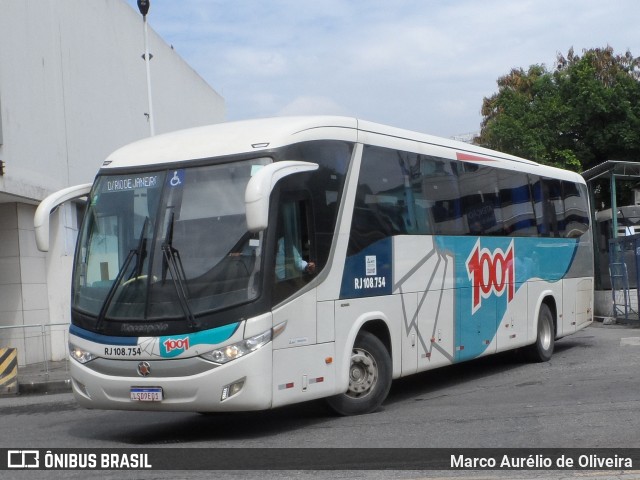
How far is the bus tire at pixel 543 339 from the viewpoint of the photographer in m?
15.8

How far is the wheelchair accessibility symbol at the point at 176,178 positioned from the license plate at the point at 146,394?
2.08m

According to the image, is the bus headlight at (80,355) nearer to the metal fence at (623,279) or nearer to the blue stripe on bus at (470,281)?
the blue stripe on bus at (470,281)

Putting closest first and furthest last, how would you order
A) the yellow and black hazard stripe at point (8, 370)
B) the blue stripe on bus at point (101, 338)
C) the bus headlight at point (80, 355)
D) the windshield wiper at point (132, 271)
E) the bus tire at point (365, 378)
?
1. the blue stripe on bus at point (101, 338)
2. the windshield wiper at point (132, 271)
3. the bus headlight at point (80, 355)
4. the bus tire at point (365, 378)
5. the yellow and black hazard stripe at point (8, 370)

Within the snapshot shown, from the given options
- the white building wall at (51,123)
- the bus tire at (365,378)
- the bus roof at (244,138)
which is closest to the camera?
the bus roof at (244,138)

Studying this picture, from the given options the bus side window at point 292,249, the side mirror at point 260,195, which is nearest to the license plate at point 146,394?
the bus side window at point 292,249

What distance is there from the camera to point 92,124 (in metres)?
23.3

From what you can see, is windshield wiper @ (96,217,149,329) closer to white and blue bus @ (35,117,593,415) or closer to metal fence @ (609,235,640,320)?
white and blue bus @ (35,117,593,415)

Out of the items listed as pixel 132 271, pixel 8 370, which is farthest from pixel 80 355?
pixel 8 370

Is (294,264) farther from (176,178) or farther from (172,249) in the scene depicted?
(176,178)

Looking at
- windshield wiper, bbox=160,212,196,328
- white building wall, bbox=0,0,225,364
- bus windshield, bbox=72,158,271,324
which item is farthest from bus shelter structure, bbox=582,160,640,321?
windshield wiper, bbox=160,212,196,328

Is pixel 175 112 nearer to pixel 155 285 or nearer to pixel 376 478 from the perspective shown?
pixel 155 285

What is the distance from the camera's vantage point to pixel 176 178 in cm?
961

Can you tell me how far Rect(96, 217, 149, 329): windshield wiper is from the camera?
9359mm

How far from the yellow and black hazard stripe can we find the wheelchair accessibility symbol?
7.47m
